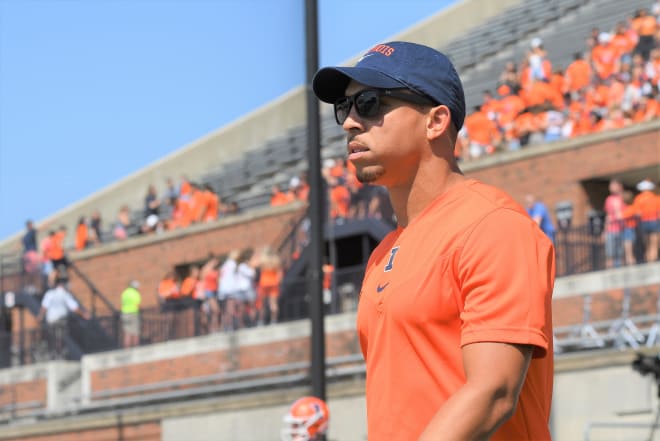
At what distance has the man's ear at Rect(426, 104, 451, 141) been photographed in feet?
11.2

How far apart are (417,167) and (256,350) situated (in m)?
16.6

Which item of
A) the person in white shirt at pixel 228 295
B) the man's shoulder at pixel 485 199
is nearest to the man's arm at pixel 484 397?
the man's shoulder at pixel 485 199

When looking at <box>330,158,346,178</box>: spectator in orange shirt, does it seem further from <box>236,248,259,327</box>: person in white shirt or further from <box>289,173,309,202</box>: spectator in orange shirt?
<box>236,248,259,327</box>: person in white shirt

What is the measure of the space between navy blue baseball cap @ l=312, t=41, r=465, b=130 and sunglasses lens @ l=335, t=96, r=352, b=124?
37 millimetres

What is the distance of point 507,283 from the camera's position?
3.08 meters

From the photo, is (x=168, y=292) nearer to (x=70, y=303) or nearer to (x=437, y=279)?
(x=70, y=303)

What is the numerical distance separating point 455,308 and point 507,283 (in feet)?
0.51

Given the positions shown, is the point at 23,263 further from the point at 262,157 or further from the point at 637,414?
Result: the point at 637,414

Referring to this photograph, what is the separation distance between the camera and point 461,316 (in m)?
3.12

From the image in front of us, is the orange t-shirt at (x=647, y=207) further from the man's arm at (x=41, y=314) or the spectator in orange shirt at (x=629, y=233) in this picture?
the man's arm at (x=41, y=314)

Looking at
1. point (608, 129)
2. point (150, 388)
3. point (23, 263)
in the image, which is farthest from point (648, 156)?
point (23, 263)

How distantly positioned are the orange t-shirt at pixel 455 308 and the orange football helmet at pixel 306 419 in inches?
252

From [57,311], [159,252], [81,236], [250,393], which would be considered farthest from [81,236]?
[250,393]

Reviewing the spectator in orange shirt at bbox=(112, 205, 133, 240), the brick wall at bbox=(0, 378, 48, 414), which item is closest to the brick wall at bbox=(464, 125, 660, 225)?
the brick wall at bbox=(0, 378, 48, 414)
